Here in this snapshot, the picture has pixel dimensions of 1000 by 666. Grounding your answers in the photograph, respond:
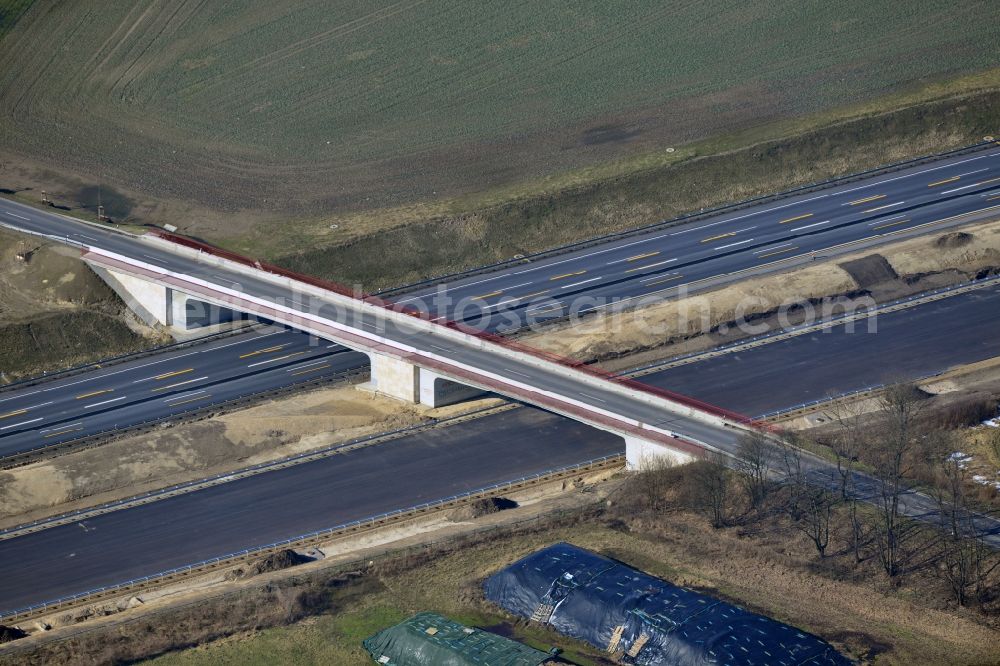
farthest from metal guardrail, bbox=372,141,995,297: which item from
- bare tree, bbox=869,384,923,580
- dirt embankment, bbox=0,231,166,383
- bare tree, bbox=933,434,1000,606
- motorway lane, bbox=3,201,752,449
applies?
bare tree, bbox=933,434,1000,606

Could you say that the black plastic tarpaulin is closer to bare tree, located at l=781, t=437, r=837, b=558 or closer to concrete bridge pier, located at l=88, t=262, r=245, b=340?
bare tree, located at l=781, t=437, r=837, b=558

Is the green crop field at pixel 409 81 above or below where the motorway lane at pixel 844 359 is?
above

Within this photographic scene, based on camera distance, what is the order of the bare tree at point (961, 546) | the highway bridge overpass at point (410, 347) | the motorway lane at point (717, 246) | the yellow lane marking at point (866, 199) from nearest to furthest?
the bare tree at point (961, 546)
the highway bridge overpass at point (410, 347)
the motorway lane at point (717, 246)
the yellow lane marking at point (866, 199)

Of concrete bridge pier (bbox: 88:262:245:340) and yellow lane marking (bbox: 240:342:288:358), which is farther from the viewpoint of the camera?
concrete bridge pier (bbox: 88:262:245:340)

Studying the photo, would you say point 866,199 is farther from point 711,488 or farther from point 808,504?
point 711,488

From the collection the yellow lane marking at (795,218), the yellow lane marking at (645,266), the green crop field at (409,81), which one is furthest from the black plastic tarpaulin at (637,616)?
the green crop field at (409,81)

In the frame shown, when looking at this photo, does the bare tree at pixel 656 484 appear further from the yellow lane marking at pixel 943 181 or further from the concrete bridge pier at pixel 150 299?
the yellow lane marking at pixel 943 181
